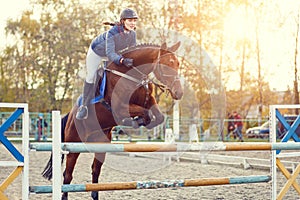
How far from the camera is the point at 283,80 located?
26.7 m

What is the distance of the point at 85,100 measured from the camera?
5.48 metres

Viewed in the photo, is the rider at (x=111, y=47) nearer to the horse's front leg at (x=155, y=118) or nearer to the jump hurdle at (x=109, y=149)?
the horse's front leg at (x=155, y=118)

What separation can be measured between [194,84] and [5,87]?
19.7 meters

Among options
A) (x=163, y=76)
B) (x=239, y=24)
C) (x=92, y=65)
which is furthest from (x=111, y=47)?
(x=239, y=24)

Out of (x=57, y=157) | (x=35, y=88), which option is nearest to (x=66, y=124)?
(x=57, y=157)

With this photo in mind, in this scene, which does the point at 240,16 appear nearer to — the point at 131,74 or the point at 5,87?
the point at 5,87

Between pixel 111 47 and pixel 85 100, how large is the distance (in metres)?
0.72

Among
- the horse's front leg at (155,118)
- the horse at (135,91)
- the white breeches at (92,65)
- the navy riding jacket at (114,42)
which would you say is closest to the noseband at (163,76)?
the horse at (135,91)

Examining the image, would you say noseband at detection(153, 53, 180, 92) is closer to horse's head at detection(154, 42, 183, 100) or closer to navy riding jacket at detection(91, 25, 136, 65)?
horse's head at detection(154, 42, 183, 100)

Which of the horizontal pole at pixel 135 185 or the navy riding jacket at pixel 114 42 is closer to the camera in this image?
the horizontal pole at pixel 135 185

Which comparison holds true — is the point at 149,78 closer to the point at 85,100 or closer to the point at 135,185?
the point at 85,100

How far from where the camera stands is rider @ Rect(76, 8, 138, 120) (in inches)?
205

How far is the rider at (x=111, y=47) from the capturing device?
5195mm

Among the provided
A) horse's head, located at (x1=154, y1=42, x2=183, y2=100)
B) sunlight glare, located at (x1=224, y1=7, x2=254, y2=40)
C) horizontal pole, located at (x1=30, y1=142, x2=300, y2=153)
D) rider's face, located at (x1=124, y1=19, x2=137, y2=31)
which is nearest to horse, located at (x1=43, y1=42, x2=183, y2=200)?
horse's head, located at (x1=154, y1=42, x2=183, y2=100)
